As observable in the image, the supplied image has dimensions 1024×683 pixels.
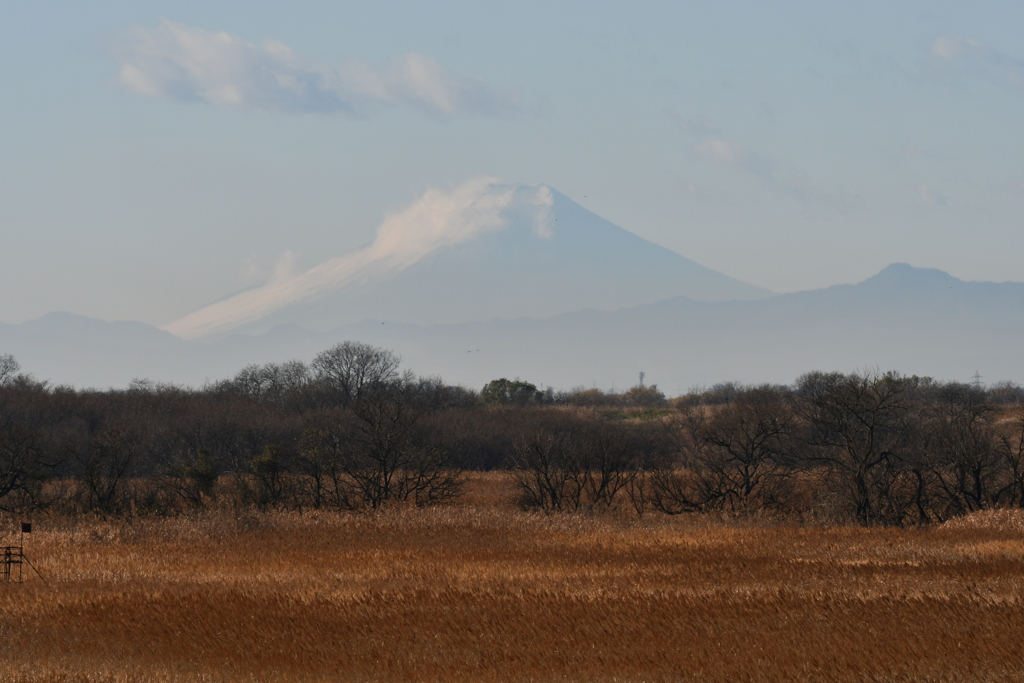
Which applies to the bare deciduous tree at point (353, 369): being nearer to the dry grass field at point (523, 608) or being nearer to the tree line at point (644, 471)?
the tree line at point (644, 471)

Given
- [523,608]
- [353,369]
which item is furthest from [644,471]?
[353,369]

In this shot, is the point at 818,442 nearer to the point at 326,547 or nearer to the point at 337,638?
the point at 326,547

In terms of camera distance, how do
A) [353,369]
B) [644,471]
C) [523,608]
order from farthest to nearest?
[353,369], [644,471], [523,608]

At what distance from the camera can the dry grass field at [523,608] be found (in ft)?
45.0

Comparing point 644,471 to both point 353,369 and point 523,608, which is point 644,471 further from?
point 353,369

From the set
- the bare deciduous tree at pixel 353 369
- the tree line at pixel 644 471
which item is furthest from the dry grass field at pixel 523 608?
the bare deciduous tree at pixel 353 369

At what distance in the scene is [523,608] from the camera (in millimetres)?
17859

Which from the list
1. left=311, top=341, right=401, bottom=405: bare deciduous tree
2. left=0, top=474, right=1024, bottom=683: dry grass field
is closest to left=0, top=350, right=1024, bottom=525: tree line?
left=0, top=474, right=1024, bottom=683: dry grass field

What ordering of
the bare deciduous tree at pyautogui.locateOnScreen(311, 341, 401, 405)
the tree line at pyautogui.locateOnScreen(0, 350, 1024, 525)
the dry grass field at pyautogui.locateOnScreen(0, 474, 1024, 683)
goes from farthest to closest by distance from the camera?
the bare deciduous tree at pyautogui.locateOnScreen(311, 341, 401, 405) < the tree line at pyautogui.locateOnScreen(0, 350, 1024, 525) < the dry grass field at pyautogui.locateOnScreen(0, 474, 1024, 683)

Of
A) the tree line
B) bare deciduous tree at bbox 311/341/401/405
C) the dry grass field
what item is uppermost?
bare deciduous tree at bbox 311/341/401/405

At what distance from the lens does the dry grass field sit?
45.0ft

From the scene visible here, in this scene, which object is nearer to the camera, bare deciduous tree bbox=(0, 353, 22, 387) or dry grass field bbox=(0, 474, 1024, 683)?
dry grass field bbox=(0, 474, 1024, 683)

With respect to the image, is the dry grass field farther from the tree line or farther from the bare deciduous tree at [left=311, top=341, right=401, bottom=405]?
the bare deciduous tree at [left=311, top=341, right=401, bottom=405]

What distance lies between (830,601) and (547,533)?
47.8ft
